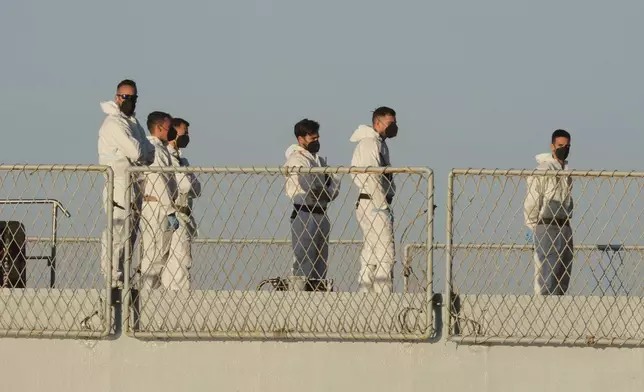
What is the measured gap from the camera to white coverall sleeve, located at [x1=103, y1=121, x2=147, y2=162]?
13047mm

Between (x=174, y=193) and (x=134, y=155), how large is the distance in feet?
1.62

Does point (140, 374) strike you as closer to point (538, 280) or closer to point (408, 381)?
point (408, 381)

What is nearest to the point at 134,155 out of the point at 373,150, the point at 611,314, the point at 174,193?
the point at 174,193

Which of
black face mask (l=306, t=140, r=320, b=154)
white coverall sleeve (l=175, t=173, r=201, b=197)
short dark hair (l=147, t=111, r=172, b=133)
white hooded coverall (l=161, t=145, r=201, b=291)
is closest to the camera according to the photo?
white hooded coverall (l=161, t=145, r=201, b=291)

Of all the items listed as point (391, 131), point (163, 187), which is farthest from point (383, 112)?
point (163, 187)

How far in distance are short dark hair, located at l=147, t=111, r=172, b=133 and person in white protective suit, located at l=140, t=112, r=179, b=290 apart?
0.35ft

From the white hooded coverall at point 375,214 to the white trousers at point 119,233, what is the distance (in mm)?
1765

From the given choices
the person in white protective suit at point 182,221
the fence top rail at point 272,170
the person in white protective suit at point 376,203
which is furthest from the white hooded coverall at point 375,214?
the person in white protective suit at point 182,221

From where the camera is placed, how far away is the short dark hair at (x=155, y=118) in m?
14.2

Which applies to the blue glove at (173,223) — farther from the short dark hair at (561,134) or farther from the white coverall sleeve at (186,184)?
the short dark hair at (561,134)

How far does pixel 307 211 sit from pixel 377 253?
833 millimetres

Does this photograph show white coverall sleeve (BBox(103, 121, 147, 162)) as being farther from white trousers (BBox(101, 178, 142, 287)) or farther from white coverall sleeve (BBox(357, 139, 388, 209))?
white coverall sleeve (BBox(357, 139, 388, 209))

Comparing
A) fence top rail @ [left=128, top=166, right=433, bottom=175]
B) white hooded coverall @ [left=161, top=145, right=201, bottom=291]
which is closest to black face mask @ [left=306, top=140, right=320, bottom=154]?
white hooded coverall @ [left=161, top=145, right=201, bottom=291]

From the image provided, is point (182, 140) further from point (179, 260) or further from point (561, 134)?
point (561, 134)
